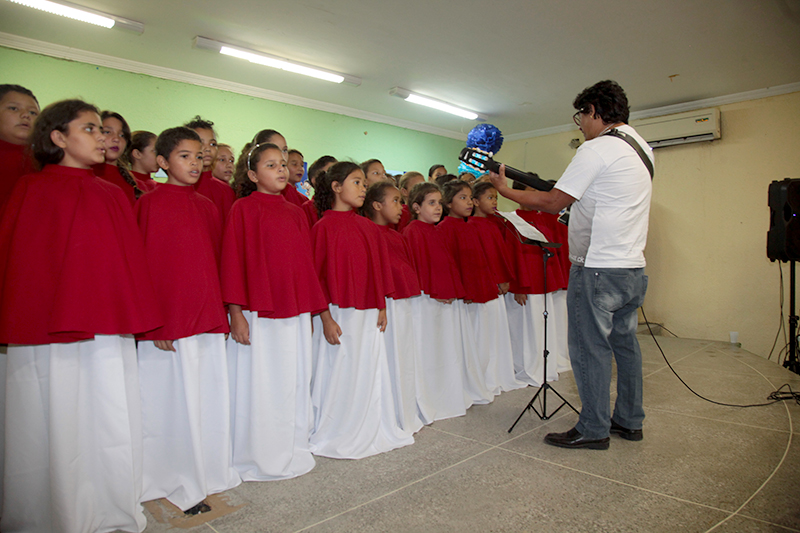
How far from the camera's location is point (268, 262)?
279 cm

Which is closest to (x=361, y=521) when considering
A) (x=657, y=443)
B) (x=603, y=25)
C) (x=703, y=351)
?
(x=657, y=443)

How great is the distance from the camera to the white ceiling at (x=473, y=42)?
192 inches

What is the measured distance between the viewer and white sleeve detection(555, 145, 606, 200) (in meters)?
2.90

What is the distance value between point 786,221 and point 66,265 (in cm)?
622

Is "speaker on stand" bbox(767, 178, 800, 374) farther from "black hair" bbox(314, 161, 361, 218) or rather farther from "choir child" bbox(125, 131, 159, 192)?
"choir child" bbox(125, 131, 159, 192)

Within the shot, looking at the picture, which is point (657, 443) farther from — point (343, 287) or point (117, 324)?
point (117, 324)

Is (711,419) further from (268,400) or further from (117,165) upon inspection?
(117,165)

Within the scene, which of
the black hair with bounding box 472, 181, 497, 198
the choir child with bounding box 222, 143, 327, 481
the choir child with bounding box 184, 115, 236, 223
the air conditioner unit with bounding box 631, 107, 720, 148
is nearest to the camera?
the choir child with bounding box 222, 143, 327, 481

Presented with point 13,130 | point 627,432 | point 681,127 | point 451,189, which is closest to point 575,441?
point 627,432

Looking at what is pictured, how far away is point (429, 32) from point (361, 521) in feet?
16.4

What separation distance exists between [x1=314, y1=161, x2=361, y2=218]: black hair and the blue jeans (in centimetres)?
163

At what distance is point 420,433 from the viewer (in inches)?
134

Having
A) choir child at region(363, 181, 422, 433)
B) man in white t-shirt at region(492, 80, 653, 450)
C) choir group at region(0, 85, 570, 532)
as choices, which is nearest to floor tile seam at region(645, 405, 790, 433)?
man in white t-shirt at region(492, 80, 653, 450)

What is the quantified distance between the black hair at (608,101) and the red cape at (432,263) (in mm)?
1528
